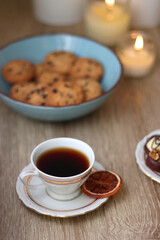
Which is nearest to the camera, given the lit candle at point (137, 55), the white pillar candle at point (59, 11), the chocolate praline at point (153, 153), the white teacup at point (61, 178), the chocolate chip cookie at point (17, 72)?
the white teacup at point (61, 178)

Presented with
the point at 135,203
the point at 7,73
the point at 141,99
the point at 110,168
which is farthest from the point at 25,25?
the point at 135,203

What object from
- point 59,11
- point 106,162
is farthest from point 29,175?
point 59,11

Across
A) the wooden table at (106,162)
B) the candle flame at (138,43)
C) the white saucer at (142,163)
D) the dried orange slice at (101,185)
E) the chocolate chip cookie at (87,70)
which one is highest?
the candle flame at (138,43)

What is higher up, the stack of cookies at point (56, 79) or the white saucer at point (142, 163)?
the stack of cookies at point (56, 79)

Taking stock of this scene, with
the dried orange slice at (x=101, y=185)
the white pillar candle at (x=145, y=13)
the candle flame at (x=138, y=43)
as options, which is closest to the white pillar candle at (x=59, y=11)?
the white pillar candle at (x=145, y=13)

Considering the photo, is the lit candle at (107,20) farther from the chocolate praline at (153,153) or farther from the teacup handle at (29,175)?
the teacup handle at (29,175)

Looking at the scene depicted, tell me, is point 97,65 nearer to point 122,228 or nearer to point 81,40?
point 81,40

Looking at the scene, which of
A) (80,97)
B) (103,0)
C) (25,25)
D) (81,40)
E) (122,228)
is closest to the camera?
(122,228)
